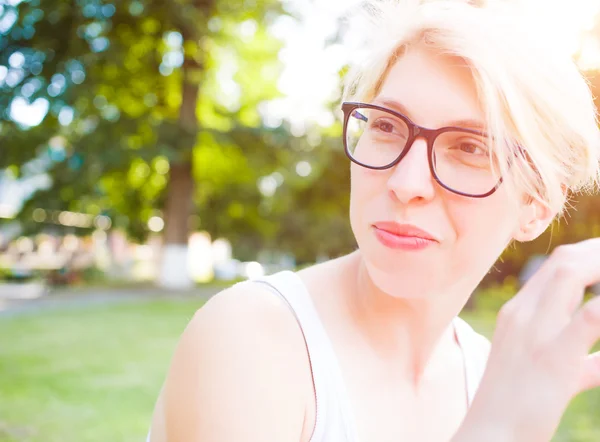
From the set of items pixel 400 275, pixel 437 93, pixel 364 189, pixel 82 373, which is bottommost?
pixel 82 373

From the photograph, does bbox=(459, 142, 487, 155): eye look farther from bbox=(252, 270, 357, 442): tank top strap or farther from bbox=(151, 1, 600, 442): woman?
bbox=(252, 270, 357, 442): tank top strap

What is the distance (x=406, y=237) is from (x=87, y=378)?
6666mm

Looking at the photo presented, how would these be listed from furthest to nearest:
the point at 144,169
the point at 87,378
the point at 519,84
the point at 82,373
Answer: the point at 144,169 → the point at 82,373 → the point at 87,378 → the point at 519,84

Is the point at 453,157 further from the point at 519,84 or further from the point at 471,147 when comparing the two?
the point at 519,84

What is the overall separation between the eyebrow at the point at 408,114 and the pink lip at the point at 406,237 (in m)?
0.22

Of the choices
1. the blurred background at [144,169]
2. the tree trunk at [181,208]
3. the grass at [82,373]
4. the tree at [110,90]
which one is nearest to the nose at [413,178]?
the grass at [82,373]

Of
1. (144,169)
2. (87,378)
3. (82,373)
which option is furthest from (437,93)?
(144,169)

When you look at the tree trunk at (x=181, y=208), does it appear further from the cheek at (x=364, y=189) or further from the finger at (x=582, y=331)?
the finger at (x=582, y=331)

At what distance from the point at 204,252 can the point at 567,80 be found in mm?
36693

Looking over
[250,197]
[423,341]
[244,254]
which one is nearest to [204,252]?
[244,254]

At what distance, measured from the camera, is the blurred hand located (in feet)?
2.57

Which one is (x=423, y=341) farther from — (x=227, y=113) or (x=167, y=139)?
(x=227, y=113)

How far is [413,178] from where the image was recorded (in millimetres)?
1161

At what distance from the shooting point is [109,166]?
49.6ft
